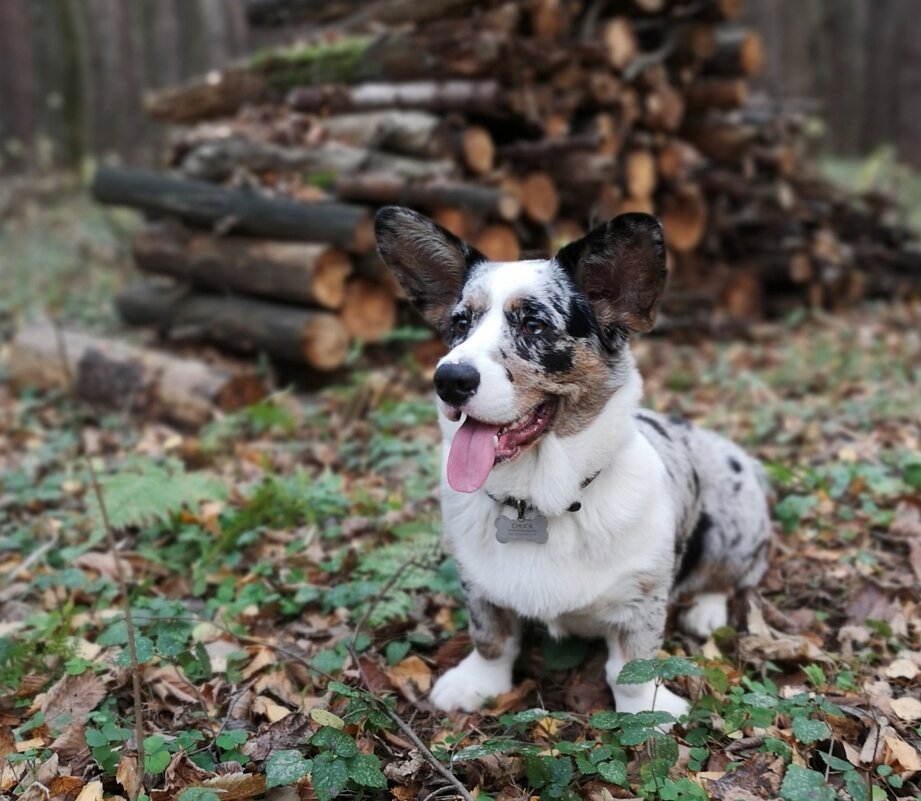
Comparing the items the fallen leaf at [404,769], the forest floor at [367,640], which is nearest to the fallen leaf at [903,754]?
the forest floor at [367,640]

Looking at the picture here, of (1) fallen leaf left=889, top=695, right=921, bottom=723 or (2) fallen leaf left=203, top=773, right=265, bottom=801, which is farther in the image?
(1) fallen leaf left=889, top=695, right=921, bottom=723

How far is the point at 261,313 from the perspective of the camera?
21.4ft

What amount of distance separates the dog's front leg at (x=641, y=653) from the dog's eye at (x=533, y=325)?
100 centimetres

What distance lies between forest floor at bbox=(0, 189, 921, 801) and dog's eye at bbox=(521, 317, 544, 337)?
1.08m

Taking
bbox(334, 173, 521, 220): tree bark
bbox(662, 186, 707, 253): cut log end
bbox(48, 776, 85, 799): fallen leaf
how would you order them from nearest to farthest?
bbox(48, 776, 85, 799): fallen leaf, bbox(334, 173, 521, 220): tree bark, bbox(662, 186, 707, 253): cut log end

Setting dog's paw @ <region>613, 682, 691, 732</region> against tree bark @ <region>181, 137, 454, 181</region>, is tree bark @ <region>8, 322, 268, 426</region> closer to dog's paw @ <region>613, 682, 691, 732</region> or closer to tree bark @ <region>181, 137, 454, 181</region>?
tree bark @ <region>181, 137, 454, 181</region>

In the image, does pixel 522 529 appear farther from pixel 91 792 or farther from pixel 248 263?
pixel 248 263

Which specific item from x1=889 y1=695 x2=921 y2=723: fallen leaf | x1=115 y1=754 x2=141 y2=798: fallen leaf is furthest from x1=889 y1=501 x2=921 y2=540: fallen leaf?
x1=115 y1=754 x2=141 y2=798: fallen leaf

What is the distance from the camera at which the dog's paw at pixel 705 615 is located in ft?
11.3

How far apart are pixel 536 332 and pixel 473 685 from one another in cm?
133

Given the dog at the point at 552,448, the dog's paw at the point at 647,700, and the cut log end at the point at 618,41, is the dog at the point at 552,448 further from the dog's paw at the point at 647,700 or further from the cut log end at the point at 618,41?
the cut log end at the point at 618,41

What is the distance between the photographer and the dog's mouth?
2.64m

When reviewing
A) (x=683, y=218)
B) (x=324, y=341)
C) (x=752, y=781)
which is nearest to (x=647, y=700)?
(x=752, y=781)

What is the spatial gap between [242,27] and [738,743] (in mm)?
17321
